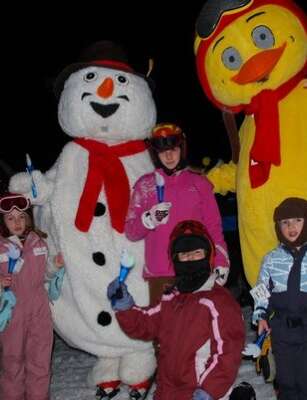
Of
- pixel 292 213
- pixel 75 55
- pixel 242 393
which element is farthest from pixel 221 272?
pixel 75 55

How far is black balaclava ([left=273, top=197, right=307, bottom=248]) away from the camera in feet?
11.1

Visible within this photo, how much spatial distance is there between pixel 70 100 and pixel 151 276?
1.26 metres

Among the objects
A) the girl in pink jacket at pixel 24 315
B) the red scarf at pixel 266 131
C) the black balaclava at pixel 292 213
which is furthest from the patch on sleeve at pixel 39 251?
the black balaclava at pixel 292 213

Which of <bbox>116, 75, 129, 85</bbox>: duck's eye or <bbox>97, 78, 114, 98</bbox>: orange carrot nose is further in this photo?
<bbox>116, 75, 129, 85</bbox>: duck's eye

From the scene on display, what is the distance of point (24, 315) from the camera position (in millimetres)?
3932

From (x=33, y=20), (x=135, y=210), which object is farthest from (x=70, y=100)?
(x=33, y=20)

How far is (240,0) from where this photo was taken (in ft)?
12.3

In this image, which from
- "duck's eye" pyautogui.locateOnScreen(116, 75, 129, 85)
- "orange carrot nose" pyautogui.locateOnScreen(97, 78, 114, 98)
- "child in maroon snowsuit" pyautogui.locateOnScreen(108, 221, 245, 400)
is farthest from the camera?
"duck's eye" pyautogui.locateOnScreen(116, 75, 129, 85)

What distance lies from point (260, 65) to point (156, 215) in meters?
1.06

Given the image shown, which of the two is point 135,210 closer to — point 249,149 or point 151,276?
point 151,276

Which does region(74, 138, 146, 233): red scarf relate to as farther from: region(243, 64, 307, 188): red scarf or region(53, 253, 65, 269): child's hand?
region(243, 64, 307, 188): red scarf

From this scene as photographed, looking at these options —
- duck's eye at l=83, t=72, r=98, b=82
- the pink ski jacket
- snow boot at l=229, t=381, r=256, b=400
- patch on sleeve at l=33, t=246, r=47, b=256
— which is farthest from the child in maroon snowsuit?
duck's eye at l=83, t=72, r=98, b=82

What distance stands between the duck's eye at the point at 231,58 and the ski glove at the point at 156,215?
90 centimetres

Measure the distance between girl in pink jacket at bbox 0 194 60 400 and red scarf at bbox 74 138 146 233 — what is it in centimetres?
35
